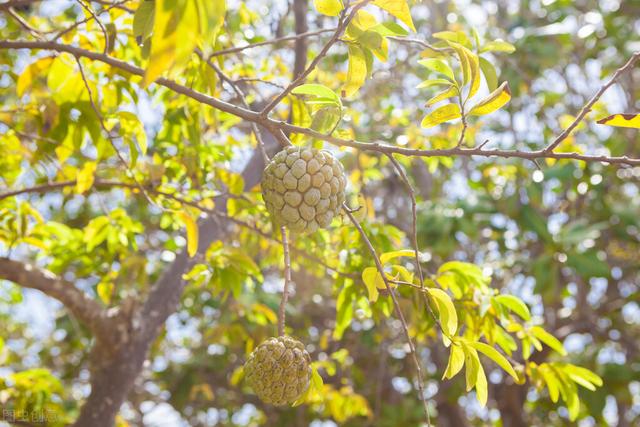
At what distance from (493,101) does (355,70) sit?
36cm

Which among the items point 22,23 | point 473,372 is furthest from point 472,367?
point 22,23

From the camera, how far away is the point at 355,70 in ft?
4.52

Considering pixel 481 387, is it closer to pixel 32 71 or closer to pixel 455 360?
pixel 455 360

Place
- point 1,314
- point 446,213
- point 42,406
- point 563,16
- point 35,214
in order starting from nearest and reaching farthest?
point 35,214 → point 42,406 → point 446,213 → point 563,16 → point 1,314

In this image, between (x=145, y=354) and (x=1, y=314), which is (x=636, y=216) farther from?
(x=1, y=314)

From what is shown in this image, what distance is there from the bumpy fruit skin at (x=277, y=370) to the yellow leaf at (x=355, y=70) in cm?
57

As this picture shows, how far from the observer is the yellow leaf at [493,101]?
110 cm

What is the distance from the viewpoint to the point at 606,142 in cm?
450

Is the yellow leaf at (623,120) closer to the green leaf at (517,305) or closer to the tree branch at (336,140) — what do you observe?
the tree branch at (336,140)

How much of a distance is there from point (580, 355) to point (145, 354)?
2.79 meters

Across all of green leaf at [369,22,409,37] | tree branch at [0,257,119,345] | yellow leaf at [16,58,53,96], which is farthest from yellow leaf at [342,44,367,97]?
tree branch at [0,257,119,345]

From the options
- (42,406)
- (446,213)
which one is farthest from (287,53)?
(42,406)

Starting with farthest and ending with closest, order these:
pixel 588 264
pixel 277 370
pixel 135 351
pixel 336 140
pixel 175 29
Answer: pixel 588 264
pixel 135 351
pixel 277 370
pixel 336 140
pixel 175 29

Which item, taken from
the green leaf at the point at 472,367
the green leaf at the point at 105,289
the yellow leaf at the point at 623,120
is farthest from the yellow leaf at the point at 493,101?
the green leaf at the point at 105,289
